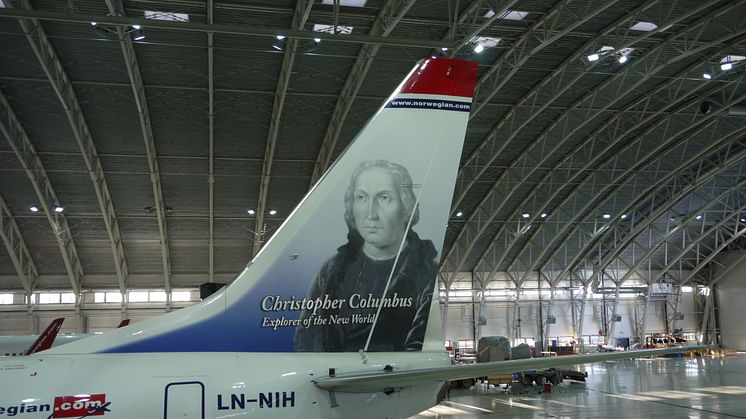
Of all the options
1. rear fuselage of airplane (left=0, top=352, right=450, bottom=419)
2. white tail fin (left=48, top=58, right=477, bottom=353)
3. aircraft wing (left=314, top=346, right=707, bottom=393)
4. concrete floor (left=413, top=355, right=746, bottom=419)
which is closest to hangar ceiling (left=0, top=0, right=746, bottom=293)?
white tail fin (left=48, top=58, right=477, bottom=353)

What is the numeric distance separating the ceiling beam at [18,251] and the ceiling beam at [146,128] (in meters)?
8.96

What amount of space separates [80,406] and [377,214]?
3360 millimetres

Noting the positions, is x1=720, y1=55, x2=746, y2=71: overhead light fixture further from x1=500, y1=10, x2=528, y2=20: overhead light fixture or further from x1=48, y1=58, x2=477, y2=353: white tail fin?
x1=48, y1=58, x2=477, y2=353: white tail fin

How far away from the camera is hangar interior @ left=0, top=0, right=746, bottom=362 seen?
23.2 metres

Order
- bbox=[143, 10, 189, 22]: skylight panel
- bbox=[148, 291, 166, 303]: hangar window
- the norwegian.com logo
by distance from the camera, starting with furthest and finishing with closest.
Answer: bbox=[148, 291, 166, 303]: hangar window
bbox=[143, 10, 189, 22]: skylight panel
the norwegian.com logo

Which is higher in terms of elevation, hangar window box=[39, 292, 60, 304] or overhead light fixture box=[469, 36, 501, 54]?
overhead light fixture box=[469, 36, 501, 54]

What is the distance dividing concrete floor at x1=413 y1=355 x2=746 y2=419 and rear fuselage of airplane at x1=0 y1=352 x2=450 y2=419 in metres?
15.1

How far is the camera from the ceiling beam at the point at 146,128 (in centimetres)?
2103

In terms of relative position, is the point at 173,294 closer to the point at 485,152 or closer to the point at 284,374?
the point at 485,152

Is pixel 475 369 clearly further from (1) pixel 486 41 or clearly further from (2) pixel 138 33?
(1) pixel 486 41

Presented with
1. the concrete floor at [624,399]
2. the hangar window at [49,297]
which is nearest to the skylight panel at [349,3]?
the concrete floor at [624,399]

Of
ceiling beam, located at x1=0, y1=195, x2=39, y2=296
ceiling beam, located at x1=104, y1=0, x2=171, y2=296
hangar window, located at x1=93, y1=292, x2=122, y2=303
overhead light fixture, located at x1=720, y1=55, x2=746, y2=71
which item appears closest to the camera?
ceiling beam, located at x1=104, y1=0, x2=171, y2=296

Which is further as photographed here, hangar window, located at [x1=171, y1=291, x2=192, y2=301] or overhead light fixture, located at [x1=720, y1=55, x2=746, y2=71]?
hangar window, located at [x1=171, y1=291, x2=192, y2=301]

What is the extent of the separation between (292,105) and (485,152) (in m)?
12.9
